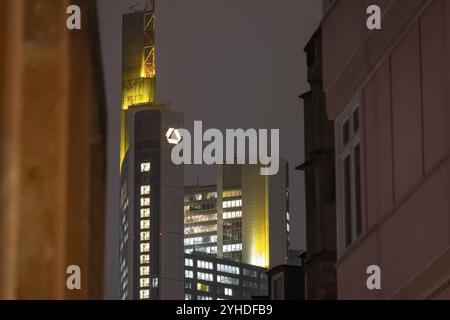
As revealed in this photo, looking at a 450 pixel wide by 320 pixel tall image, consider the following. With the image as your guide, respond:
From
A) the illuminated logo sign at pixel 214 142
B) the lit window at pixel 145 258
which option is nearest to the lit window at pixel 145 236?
the lit window at pixel 145 258

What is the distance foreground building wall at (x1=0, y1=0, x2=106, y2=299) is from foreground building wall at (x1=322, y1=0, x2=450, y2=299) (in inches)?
221

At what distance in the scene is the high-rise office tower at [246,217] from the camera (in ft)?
Answer: 199

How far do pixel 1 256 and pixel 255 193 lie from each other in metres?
64.5

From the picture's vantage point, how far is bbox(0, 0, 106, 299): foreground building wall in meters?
2.73

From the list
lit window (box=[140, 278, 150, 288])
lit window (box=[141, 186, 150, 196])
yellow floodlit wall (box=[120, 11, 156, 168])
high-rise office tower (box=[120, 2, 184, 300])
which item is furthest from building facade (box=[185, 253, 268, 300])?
yellow floodlit wall (box=[120, 11, 156, 168])

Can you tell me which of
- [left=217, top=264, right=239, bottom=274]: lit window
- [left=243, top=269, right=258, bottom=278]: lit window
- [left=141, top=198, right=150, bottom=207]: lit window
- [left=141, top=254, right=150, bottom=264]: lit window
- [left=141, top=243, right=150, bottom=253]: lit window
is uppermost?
[left=141, top=198, right=150, bottom=207]: lit window

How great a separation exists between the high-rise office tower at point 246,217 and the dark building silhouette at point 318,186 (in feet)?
86.2

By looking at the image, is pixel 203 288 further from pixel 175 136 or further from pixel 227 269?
pixel 175 136

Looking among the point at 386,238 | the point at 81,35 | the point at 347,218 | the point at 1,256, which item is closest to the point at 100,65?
the point at 81,35

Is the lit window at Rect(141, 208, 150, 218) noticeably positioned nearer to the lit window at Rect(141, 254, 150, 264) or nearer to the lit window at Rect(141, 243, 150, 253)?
the lit window at Rect(141, 243, 150, 253)

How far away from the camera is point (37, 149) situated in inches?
116

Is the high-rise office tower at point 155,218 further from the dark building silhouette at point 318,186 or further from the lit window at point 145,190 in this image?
the dark building silhouette at point 318,186
